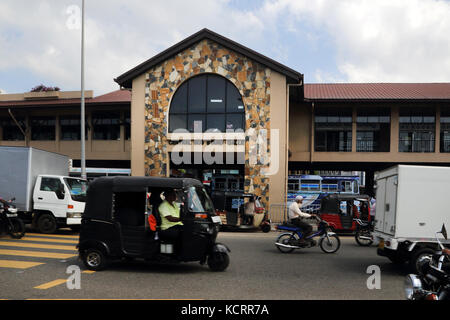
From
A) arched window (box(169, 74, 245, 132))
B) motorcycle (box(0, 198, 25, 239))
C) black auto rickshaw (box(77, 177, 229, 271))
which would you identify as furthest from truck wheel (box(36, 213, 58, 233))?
arched window (box(169, 74, 245, 132))

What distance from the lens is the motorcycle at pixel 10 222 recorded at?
42.7 feet

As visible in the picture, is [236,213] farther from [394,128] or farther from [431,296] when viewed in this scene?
[431,296]

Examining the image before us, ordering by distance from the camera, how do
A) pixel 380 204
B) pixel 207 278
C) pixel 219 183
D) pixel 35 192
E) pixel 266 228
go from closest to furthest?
pixel 207 278 → pixel 380 204 → pixel 35 192 → pixel 266 228 → pixel 219 183

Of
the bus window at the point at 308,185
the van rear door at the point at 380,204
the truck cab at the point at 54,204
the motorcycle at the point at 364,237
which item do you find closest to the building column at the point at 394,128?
the bus window at the point at 308,185

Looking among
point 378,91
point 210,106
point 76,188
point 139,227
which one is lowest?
point 139,227

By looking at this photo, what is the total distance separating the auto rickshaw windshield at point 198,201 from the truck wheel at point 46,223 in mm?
8082

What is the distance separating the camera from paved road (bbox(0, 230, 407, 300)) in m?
6.71

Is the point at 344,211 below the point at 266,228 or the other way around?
the other way around

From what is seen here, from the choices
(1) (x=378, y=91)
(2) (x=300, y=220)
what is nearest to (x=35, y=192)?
(2) (x=300, y=220)

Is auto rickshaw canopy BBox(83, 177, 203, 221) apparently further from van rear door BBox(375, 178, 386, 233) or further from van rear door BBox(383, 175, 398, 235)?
van rear door BBox(375, 178, 386, 233)

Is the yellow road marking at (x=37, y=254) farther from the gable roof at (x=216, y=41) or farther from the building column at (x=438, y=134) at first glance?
the building column at (x=438, y=134)

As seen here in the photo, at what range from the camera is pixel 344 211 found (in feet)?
56.8

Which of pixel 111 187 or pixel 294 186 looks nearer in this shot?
pixel 111 187

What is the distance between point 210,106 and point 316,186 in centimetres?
1013
